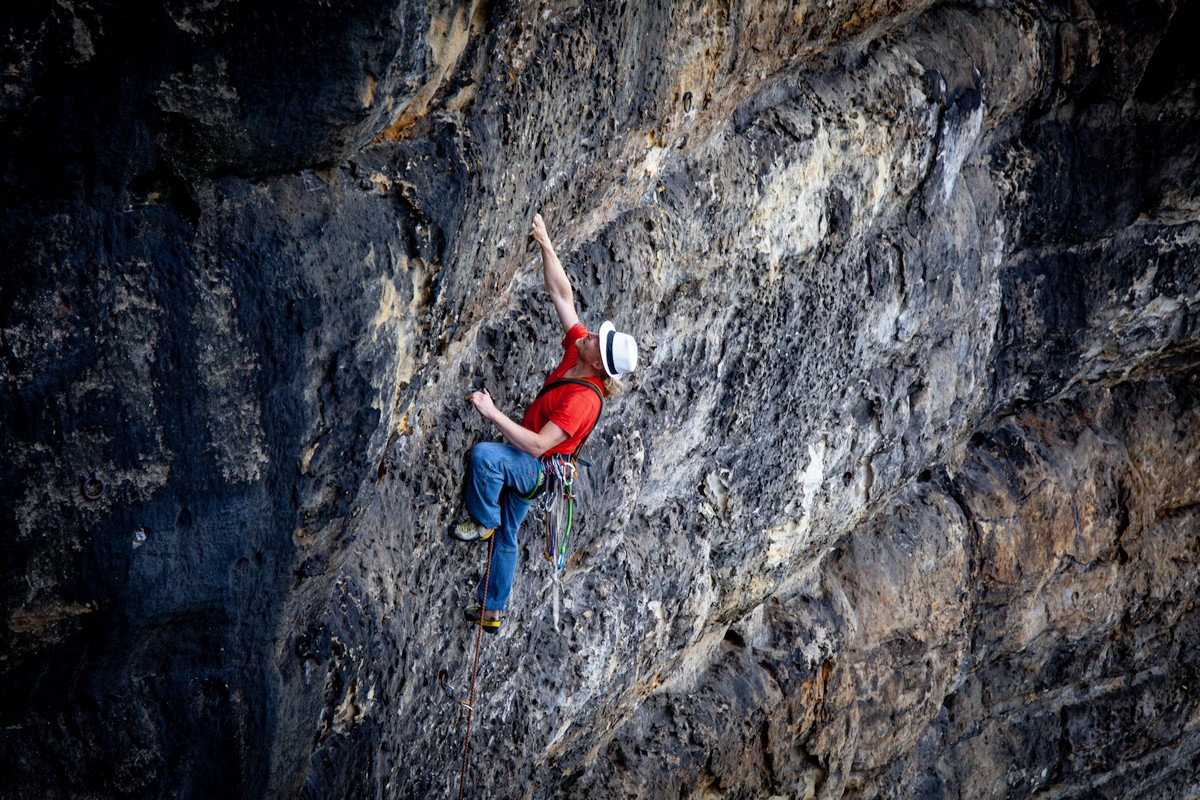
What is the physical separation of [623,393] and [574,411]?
1.40m

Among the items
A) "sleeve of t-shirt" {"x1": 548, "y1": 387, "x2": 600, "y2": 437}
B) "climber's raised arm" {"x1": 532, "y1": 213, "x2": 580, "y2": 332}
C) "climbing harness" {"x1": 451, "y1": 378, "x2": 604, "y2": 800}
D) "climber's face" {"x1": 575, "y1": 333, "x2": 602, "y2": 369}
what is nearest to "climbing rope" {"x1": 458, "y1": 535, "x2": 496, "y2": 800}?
"climbing harness" {"x1": 451, "y1": 378, "x2": 604, "y2": 800}

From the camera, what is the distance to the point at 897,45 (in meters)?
7.71

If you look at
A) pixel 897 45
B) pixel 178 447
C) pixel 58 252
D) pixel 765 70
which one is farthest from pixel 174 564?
pixel 897 45

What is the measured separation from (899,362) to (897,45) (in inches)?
99.2

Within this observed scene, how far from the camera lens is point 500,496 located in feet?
17.7

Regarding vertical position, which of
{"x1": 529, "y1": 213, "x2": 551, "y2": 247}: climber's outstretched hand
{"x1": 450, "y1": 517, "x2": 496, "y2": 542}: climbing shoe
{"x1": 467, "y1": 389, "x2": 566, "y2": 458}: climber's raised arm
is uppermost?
{"x1": 529, "y1": 213, "x2": 551, "y2": 247}: climber's outstretched hand

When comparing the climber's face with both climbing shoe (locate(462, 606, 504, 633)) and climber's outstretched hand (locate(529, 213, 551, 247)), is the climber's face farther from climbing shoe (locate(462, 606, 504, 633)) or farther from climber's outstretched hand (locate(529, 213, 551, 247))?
climbing shoe (locate(462, 606, 504, 633))

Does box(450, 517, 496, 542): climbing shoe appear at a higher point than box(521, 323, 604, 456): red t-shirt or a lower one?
lower

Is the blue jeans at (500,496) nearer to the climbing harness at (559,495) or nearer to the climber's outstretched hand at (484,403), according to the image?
the climbing harness at (559,495)

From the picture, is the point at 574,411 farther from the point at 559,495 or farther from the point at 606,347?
the point at 559,495

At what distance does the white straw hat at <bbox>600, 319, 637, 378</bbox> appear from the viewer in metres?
5.05

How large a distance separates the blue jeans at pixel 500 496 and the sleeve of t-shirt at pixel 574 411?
287 mm

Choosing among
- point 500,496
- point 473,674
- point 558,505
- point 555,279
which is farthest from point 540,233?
point 473,674

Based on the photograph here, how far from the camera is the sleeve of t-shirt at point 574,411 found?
5.11 m
